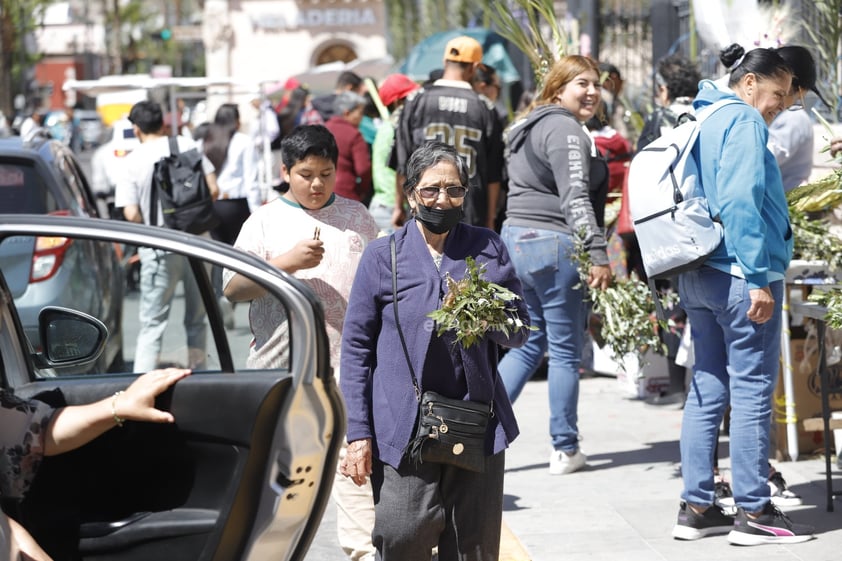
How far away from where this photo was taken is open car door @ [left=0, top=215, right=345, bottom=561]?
3.38 metres

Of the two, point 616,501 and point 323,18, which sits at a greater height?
point 323,18

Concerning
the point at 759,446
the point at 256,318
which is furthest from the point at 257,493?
the point at 759,446

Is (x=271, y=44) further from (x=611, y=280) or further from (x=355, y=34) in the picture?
(x=611, y=280)

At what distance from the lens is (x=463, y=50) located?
752cm

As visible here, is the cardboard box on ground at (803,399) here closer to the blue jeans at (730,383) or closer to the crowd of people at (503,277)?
the crowd of people at (503,277)

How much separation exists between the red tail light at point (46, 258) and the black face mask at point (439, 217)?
4.02 m

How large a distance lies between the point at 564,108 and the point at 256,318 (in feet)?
7.30

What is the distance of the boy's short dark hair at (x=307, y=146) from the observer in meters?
4.65

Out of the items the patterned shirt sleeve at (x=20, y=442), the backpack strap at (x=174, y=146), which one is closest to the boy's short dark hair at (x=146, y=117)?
the backpack strap at (x=174, y=146)

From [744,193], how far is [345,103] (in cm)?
588

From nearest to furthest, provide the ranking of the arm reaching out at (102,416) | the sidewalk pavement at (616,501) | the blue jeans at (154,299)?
the arm reaching out at (102,416), the sidewalk pavement at (616,501), the blue jeans at (154,299)

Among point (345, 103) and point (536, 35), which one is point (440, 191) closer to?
point (536, 35)

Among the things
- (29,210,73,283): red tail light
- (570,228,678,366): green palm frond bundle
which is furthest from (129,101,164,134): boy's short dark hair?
(570,228,678,366): green palm frond bundle

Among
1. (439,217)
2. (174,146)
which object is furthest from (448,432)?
(174,146)
